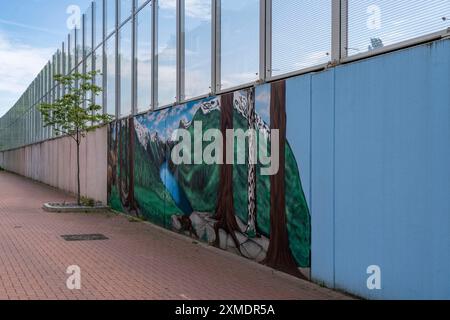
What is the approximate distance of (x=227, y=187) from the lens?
9719mm

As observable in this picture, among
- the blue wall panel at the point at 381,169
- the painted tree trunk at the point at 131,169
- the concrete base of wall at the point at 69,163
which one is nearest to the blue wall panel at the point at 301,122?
the blue wall panel at the point at 381,169

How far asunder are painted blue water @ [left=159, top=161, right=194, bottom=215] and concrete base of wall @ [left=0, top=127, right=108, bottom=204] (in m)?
5.98

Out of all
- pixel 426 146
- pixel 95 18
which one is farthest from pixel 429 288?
pixel 95 18

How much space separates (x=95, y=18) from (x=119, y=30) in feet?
14.4

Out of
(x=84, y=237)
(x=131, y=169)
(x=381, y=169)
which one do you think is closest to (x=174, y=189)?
(x=84, y=237)

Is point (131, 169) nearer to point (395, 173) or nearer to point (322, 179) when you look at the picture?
point (322, 179)

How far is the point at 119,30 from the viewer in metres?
17.5

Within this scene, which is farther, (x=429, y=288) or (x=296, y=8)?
(x=296, y=8)

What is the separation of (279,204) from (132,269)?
230 cm

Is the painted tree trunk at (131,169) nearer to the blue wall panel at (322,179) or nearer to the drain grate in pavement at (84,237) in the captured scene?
the drain grate in pavement at (84,237)

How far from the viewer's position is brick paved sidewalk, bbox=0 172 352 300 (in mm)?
6637

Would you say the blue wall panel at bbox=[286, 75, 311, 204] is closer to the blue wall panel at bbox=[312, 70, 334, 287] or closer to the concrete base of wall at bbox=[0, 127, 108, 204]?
the blue wall panel at bbox=[312, 70, 334, 287]

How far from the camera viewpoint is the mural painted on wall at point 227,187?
25.8ft
